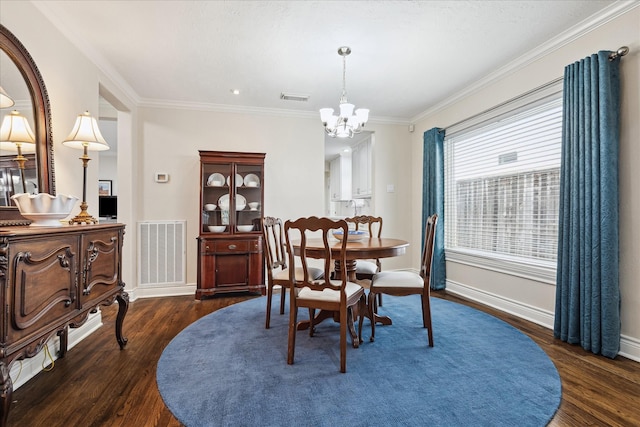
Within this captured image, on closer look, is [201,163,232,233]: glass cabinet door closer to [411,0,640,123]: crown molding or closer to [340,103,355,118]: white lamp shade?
[340,103,355,118]: white lamp shade

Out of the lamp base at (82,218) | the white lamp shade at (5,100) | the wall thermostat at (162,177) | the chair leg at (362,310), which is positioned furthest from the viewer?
the wall thermostat at (162,177)

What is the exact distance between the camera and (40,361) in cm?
198

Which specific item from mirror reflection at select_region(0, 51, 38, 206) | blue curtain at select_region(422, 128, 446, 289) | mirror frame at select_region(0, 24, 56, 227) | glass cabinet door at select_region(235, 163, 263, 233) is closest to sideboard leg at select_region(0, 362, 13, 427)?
mirror frame at select_region(0, 24, 56, 227)

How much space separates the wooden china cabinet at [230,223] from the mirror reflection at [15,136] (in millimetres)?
1868

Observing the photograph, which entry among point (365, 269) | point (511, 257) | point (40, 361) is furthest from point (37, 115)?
point (511, 257)

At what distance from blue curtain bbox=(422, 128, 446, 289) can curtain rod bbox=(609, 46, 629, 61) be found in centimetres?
199

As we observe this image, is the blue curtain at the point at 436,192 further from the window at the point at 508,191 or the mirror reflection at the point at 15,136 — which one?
the mirror reflection at the point at 15,136

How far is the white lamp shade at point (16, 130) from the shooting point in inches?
69.5

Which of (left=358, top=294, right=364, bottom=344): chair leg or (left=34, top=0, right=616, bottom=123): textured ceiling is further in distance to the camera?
(left=358, top=294, right=364, bottom=344): chair leg

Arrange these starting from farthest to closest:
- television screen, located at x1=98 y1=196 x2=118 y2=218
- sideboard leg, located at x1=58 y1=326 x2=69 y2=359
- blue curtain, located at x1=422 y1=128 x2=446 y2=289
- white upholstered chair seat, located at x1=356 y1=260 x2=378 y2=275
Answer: television screen, located at x1=98 y1=196 x2=118 y2=218 → blue curtain, located at x1=422 y1=128 x2=446 y2=289 → white upholstered chair seat, located at x1=356 y1=260 x2=378 y2=275 → sideboard leg, located at x1=58 y1=326 x2=69 y2=359

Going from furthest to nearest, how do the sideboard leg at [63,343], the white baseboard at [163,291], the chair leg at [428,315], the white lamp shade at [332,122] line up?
the white baseboard at [163,291], the white lamp shade at [332,122], the chair leg at [428,315], the sideboard leg at [63,343]

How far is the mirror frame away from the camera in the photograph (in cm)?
178

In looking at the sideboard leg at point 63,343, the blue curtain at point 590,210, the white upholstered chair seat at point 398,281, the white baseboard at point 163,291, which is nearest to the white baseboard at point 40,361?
the sideboard leg at point 63,343

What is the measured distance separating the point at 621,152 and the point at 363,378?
2.48 metres
